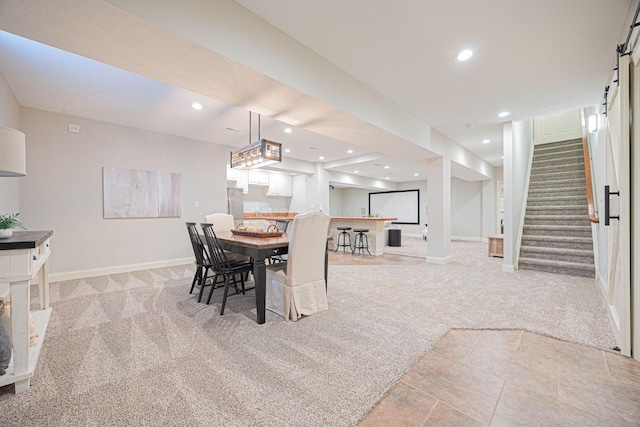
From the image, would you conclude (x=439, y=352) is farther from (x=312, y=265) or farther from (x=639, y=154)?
(x=639, y=154)

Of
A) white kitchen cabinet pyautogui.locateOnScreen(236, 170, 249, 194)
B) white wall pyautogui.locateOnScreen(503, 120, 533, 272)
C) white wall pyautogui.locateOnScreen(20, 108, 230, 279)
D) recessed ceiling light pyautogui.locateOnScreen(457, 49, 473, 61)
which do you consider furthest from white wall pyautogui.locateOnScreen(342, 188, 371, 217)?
recessed ceiling light pyautogui.locateOnScreen(457, 49, 473, 61)

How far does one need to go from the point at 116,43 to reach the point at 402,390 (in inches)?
113

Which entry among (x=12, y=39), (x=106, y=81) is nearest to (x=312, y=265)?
(x=106, y=81)

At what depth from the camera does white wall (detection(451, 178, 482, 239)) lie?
904 cm

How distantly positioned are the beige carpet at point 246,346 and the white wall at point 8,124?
118cm

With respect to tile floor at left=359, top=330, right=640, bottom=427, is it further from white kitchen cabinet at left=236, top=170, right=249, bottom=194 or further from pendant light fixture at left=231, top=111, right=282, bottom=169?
white kitchen cabinet at left=236, top=170, right=249, bottom=194

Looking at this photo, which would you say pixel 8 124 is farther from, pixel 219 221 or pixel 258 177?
pixel 258 177

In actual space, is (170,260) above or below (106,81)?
below

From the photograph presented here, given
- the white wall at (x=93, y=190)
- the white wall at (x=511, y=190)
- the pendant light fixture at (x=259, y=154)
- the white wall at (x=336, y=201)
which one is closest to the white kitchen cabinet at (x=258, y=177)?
the white wall at (x=93, y=190)

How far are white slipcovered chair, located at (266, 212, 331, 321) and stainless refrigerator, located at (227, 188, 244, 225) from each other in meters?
3.71

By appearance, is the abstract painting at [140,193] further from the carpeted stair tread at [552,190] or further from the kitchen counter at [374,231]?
the carpeted stair tread at [552,190]

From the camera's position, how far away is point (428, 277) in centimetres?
409

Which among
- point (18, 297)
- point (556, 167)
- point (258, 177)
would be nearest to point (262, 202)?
point (258, 177)

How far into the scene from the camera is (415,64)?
107 inches
